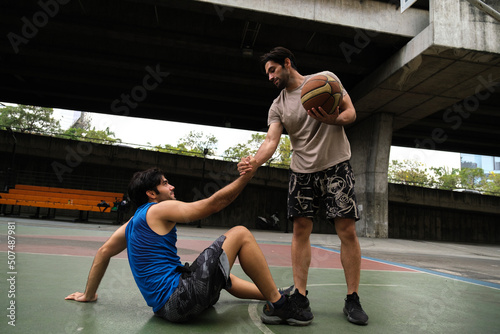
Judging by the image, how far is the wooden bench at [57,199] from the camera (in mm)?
12070

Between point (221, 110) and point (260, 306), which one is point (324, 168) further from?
point (221, 110)

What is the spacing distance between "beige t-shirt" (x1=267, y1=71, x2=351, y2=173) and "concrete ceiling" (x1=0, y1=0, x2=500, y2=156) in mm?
8611

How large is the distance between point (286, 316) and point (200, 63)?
44.5 ft

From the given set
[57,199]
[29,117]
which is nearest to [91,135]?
[29,117]

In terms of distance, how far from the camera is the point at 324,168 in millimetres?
2564

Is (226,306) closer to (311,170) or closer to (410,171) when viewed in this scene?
(311,170)

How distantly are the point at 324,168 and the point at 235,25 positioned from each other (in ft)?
35.4

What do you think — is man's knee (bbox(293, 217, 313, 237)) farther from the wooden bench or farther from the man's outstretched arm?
the wooden bench

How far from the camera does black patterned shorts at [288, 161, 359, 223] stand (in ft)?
8.07

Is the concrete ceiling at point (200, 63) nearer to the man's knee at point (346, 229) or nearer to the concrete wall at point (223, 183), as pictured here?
the concrete wall at point (223, 183)

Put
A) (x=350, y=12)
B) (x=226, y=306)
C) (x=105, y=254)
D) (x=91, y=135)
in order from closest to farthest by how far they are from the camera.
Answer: (x=105, y=254) < (x=226, y=306) < (x=350, y=12) < (x=91, y=135)

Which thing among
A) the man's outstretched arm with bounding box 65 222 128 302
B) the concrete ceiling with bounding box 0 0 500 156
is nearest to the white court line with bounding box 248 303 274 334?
the man's outstretched arm with bounding box 65 222 128 302

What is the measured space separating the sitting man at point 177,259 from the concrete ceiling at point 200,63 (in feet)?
31.2

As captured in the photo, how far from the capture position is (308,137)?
2.70m
